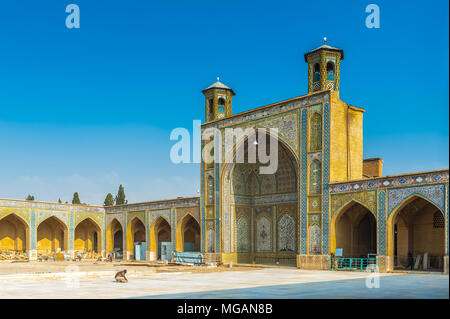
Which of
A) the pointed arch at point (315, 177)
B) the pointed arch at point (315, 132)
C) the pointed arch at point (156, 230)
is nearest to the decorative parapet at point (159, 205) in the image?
the pointed arch at point (156, 230)

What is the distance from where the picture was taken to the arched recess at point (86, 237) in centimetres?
3531

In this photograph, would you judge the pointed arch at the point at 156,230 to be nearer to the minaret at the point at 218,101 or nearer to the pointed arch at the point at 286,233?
the minaret at the point at 218,101

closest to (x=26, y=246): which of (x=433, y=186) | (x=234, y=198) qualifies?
(x=234, y=198)

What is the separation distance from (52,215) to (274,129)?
55.3 feet

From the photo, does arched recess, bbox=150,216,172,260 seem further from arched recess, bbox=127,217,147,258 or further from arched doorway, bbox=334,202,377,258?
arched doorway, bbox=334,202,377,258

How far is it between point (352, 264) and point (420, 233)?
2.89 metres

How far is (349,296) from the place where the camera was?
387 inches

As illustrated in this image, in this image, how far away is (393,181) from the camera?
18.1 metres

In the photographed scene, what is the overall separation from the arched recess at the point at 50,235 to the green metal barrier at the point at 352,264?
65.3 feet

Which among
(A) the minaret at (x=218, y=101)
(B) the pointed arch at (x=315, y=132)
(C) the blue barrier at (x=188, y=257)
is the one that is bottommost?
(C) the blue barrier at (x=188, y=257)

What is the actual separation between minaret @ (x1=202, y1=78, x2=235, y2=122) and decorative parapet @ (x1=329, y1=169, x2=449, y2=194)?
8.39 metres

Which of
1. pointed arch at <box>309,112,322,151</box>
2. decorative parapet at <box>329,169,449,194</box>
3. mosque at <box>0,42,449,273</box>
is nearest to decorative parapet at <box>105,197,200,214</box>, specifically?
mosque at <box>0,42,449,273</box>

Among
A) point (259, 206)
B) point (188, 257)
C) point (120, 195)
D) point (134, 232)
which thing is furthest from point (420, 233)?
point (120, 195)

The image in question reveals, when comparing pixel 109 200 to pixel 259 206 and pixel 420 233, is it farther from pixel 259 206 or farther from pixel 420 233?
pixel 420 233
